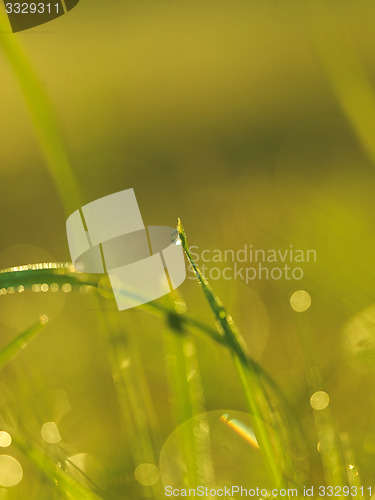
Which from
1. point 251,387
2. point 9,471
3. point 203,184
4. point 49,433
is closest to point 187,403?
point 251,387

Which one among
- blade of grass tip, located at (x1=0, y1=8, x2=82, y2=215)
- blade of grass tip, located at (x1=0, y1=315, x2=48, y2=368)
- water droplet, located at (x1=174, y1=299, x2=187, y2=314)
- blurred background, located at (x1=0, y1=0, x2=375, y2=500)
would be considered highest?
blade of grass tip, located at (x1=0, y1=8, x2=82, y2=215)

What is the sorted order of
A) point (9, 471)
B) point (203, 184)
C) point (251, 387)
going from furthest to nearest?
point (203, 184)
point (9, 471)
point (251, 387)

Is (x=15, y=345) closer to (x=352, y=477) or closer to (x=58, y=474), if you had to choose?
(x=58, y=474)

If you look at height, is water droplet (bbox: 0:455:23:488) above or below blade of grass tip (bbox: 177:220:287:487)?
below

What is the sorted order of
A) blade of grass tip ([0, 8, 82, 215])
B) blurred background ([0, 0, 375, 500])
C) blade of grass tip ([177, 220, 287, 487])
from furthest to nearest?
blurred background ([0, 0, 375, 500]) → blade of grass tip ([0, 8, 82, 215]) → blade of grass tip ([177, 220, 287, 487])

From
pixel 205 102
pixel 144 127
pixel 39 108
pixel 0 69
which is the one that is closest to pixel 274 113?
pixel 205 102

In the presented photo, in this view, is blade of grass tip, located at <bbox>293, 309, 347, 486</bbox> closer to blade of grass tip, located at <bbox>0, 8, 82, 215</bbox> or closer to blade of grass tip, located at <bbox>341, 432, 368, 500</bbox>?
blade of grass tip, located at <bbox>341, 432, 368, 500</bbox>

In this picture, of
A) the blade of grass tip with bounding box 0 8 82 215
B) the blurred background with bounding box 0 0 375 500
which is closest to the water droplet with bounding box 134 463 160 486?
the blurred background with bounding box 0 0 375 500
